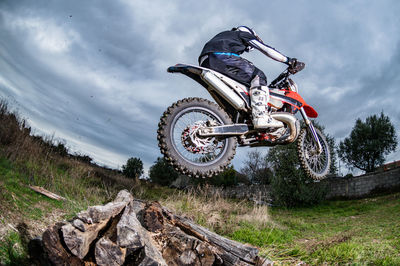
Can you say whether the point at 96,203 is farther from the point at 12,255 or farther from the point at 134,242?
the point at 134,242

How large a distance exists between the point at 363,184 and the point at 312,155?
18234 mm

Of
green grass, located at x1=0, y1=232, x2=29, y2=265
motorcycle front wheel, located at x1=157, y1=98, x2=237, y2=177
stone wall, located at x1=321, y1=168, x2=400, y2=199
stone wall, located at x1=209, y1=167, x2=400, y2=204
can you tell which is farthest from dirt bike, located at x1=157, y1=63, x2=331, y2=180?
stone wall, located at x1=321, y1=168, x2=400, y2=199

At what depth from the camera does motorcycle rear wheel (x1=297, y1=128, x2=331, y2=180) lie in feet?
16.9

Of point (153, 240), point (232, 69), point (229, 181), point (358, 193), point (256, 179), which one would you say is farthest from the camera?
point (256, 179)

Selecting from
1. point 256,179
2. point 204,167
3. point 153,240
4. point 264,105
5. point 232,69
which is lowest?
point 153,240

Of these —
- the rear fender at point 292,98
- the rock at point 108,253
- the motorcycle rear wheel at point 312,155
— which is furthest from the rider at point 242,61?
the rock at point 108,253

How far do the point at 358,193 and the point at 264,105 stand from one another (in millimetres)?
20028

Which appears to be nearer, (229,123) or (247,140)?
(229,123)

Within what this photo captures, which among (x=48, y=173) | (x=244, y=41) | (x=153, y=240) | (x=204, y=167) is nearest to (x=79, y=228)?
(x=153, y=240)

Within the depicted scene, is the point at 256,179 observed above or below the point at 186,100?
above

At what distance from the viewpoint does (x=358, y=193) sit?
2023cm

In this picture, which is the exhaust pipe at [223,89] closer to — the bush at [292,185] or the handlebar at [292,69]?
the handlebar at [292,69]

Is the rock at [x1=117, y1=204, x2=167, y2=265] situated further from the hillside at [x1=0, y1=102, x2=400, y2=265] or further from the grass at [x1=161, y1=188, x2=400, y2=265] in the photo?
the grass at [x1=161, y1=188, x2=400, y2=265]

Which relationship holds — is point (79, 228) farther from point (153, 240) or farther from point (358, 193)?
point (358, 193)
